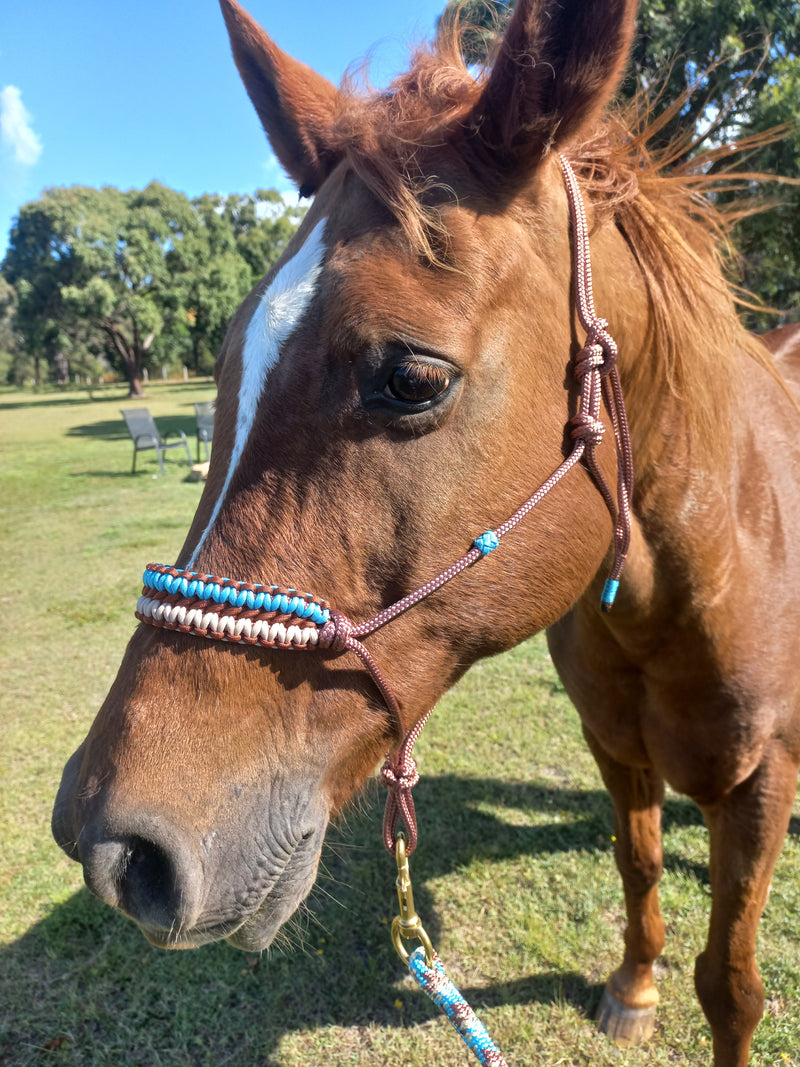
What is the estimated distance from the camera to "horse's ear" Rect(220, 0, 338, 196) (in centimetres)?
155

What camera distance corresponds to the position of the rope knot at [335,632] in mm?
1121

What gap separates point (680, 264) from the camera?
1.56m

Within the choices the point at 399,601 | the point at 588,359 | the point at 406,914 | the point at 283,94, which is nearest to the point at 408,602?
the point at 399,601

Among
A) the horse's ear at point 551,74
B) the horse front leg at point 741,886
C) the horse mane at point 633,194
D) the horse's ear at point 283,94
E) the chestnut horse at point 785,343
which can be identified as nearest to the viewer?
the horse's ear at point 551,74

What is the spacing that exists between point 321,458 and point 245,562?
0.23 meters

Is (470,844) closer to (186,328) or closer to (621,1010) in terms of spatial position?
(621,1010)

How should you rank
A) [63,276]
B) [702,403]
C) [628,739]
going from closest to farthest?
[702,403], [628,739], [63,276]

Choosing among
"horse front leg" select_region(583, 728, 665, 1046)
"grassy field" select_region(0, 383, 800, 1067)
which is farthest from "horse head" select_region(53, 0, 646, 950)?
"horse front leg" select_region(583, 728, 665, 1046)

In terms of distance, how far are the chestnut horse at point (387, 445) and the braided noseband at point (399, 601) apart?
0.01 m

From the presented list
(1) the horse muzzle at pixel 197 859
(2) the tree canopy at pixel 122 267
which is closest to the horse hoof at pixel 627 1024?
(1) the horse muzzle at pixel 197 859

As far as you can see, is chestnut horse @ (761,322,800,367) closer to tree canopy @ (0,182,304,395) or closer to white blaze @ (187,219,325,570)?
white blaze @ (187,219,325,570)

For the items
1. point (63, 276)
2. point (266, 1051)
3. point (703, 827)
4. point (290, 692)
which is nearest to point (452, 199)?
point (290, 692)

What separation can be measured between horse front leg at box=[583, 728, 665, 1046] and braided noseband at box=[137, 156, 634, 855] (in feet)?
4.37

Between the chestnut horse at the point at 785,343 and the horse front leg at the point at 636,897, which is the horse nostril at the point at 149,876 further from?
the chestnut horse at the point at 785,343
